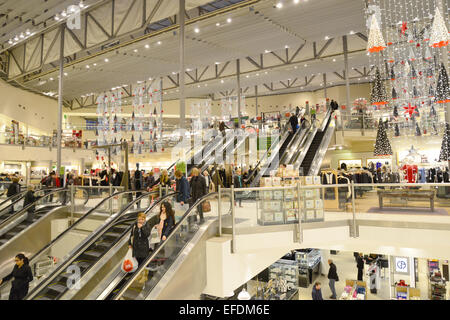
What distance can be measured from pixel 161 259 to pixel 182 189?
211 cm

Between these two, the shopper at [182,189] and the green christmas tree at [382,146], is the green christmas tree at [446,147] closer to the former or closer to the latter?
the green christmas tree at [382,146]

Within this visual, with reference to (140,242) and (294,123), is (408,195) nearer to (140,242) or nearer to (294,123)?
(140,242)

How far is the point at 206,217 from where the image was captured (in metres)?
6.19

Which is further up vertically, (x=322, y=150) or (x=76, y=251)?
(x=322, y=150)

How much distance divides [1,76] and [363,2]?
2044 cm

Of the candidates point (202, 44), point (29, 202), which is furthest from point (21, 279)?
point (202, 44)

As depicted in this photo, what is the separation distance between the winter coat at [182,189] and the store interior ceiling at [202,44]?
7.71 m

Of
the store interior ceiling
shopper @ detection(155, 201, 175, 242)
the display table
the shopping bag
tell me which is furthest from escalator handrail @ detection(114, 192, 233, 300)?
the store interior ceiling

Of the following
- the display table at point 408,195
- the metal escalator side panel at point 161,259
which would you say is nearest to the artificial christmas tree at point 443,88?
the display table at point 408,195

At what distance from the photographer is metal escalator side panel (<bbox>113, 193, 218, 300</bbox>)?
4584mm

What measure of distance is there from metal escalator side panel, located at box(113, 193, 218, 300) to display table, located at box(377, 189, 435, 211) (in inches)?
145

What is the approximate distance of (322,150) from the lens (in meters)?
12.7
